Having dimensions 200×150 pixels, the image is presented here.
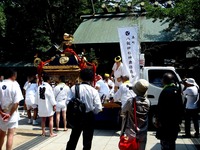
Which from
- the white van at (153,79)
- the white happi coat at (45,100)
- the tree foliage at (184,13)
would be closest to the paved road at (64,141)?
the white happi coat at (45,100)

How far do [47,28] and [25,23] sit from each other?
183 centimetres

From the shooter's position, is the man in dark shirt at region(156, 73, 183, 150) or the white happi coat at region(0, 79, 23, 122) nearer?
the man in dark shirt at region(156, 73, 183, 150)

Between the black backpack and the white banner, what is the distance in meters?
4.43

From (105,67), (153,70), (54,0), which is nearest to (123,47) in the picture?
(153,70)

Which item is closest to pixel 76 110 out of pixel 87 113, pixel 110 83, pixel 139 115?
pixel 87 113

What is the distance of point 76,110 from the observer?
5.51 metres

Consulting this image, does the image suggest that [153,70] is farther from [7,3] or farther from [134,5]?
[7,3]

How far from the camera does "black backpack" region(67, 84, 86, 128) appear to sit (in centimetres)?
552

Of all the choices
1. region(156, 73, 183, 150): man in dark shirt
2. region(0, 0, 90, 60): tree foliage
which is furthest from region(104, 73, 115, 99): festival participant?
region(0, 0, 90, 60): tree foliage

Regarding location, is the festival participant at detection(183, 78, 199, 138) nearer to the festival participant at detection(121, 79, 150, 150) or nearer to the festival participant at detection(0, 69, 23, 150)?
the festival participant at detection(121, 79, 150, 150)

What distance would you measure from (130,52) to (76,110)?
4.97 m

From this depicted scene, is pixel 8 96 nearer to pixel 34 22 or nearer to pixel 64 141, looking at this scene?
pixel 64 141

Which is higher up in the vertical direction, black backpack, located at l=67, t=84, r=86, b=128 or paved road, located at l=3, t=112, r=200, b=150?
black backpack, located at l=67, t=84, r=86, b=128

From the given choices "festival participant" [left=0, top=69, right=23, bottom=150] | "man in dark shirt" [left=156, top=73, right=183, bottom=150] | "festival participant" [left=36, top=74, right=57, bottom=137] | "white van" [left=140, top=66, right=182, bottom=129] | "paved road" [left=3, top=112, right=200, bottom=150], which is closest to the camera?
"man in dark shirt" [left=156, top=73, right=183, bottom=150]
